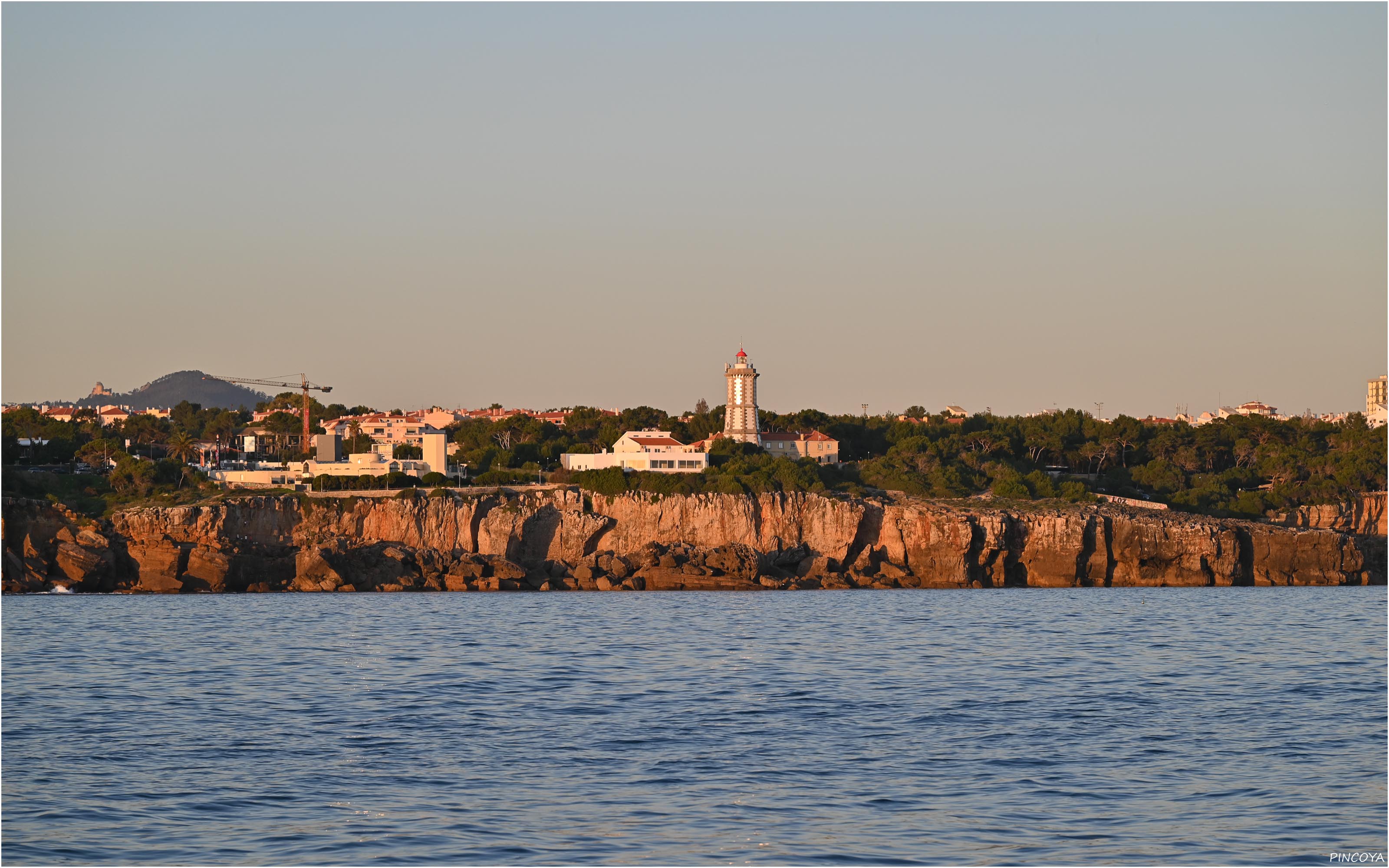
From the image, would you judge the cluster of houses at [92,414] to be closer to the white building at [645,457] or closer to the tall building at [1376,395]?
the white building at [645,457]

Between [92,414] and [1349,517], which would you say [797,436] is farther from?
[92,414]

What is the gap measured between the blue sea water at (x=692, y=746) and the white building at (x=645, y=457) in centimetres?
4131

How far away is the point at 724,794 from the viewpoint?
51.3ft

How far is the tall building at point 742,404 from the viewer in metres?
88.0

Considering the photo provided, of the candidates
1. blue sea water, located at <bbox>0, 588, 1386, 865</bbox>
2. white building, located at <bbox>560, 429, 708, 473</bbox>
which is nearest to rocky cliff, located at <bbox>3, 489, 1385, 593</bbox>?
white building, located at <bbox>560, 429, 708, 473</bbox>

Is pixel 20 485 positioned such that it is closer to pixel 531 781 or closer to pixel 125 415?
pixel 531 781

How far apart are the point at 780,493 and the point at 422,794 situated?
168 ft

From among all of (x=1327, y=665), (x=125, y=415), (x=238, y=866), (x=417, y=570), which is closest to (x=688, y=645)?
(x=1327, y=665)

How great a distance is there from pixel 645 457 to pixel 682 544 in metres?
14.7

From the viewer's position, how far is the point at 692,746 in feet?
61.4

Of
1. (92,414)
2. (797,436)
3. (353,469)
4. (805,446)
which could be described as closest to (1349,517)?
(805,446)

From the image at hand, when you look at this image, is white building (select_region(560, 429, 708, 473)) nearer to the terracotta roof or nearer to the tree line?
the tree line

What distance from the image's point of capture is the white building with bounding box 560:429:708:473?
256 feet

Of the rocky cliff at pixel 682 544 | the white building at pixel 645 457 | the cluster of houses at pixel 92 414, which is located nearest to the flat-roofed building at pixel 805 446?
the white building at pixel 645 457
